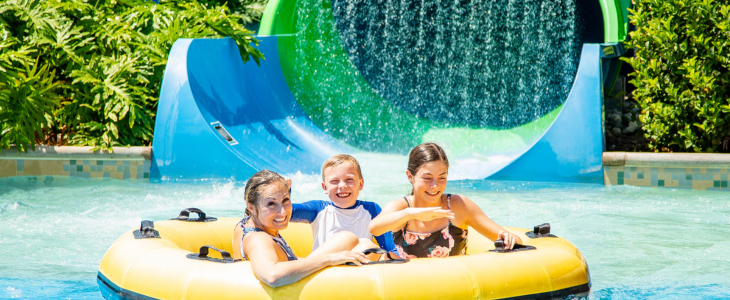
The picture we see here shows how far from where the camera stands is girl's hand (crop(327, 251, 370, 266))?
2680 millimetres

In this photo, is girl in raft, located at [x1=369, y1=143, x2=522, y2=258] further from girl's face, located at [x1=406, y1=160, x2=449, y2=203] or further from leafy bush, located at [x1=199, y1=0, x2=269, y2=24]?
leafy bush, located at [x1=199, y1=0, x2=269, y2=24]

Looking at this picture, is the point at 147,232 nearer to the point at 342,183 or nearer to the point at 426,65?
the point at 342,183

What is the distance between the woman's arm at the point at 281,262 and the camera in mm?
2604

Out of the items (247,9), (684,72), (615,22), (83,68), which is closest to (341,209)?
(684,72)

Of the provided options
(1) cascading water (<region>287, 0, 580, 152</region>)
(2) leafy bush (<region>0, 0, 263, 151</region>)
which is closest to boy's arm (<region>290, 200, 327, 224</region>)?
(2) leafy bush (<region>0, 0, 263, 151</region>)

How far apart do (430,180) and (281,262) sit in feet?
2.72

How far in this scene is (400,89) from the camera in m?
9.64

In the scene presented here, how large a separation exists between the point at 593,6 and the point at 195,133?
492cm

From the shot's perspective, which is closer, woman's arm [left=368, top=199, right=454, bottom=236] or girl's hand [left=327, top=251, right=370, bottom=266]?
girl's hand [left=327, top=251, right=370, bottom=266]

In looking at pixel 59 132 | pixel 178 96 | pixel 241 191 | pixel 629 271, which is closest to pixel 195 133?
pixel 178 96

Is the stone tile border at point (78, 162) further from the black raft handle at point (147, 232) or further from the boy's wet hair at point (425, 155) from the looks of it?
the boy's wet hair at point (425, 155)

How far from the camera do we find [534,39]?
895 cm

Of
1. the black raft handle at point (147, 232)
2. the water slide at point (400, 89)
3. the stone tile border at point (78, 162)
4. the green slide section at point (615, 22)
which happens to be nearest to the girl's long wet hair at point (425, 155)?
the black raft handle at point (147, 232)

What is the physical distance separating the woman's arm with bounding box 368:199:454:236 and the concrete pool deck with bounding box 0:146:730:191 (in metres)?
4.00
